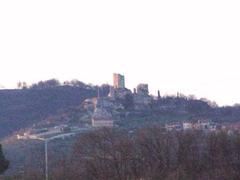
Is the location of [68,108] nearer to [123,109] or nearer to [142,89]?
[123,109]

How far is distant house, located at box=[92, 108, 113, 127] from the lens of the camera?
81688 millimetres

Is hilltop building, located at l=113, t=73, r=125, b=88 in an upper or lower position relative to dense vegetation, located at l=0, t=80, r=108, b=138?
upper

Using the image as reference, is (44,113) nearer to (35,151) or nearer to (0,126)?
(0,126)

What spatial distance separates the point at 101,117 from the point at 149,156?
44.4m

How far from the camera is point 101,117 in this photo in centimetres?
8712

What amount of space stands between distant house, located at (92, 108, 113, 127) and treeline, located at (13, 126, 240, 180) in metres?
37.0

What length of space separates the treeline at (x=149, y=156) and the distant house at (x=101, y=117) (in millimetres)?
36977

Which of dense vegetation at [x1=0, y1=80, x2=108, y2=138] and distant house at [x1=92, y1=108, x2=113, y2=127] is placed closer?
distant house at [x1=92, y1=108, x2=113, y2=127]

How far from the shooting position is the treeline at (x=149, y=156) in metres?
41.0

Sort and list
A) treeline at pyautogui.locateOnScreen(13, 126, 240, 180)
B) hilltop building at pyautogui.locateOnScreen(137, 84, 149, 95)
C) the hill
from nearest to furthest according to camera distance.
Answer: treeline at pyautogui.locateOnScreen(13, 126, 240, 180) → the hill → hilltop building at pyautogui.locateOnScreen(137, 84, 149, 95)

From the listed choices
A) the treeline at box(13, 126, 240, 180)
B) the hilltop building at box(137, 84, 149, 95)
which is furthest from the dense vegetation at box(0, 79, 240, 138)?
the treeline at box(13, 126, 240, 180)

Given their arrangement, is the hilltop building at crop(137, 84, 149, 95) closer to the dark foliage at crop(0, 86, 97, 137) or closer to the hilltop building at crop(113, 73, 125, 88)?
the hilltop building at crop(113, 73, 125, 88)

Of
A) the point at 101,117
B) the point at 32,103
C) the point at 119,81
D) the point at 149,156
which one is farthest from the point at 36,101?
the point at 149,156

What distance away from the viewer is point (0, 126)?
8112cm
